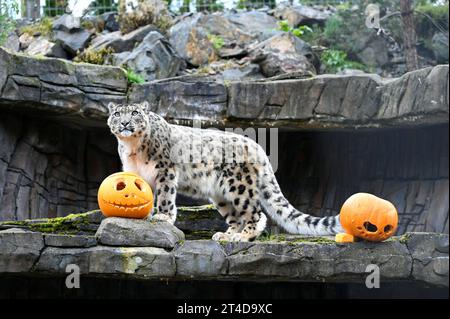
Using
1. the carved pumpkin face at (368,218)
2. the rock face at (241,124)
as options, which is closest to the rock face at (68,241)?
the rock face at (241,124)

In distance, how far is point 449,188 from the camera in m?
11.8

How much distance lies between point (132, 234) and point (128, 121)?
1.31 metres

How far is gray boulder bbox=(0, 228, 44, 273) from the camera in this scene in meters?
8.17

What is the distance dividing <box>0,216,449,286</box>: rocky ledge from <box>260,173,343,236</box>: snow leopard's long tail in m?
0.31

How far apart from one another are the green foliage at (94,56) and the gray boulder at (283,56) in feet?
8.37

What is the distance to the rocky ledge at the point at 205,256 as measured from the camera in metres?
8.19

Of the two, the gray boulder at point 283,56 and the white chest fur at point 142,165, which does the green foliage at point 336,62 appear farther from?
the white chest fur at point 142,165

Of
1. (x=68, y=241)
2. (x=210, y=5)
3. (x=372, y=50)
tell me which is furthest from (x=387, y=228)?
(x=210, y=5)

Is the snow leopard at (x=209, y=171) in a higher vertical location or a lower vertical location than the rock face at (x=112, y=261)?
higher

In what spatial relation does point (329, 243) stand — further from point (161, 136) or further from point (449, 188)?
point (449, 188)

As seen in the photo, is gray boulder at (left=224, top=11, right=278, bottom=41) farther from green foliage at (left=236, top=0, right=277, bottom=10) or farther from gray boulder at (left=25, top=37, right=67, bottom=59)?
gray boulder at (left=25, top=37, right=67, bottom=59)

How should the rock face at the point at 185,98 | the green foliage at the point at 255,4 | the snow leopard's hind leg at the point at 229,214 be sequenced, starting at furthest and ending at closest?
the green foliage at the point at 255,4
the rock face at the point at 185,98
the snow leopard's hind leg at the point at 229,214
